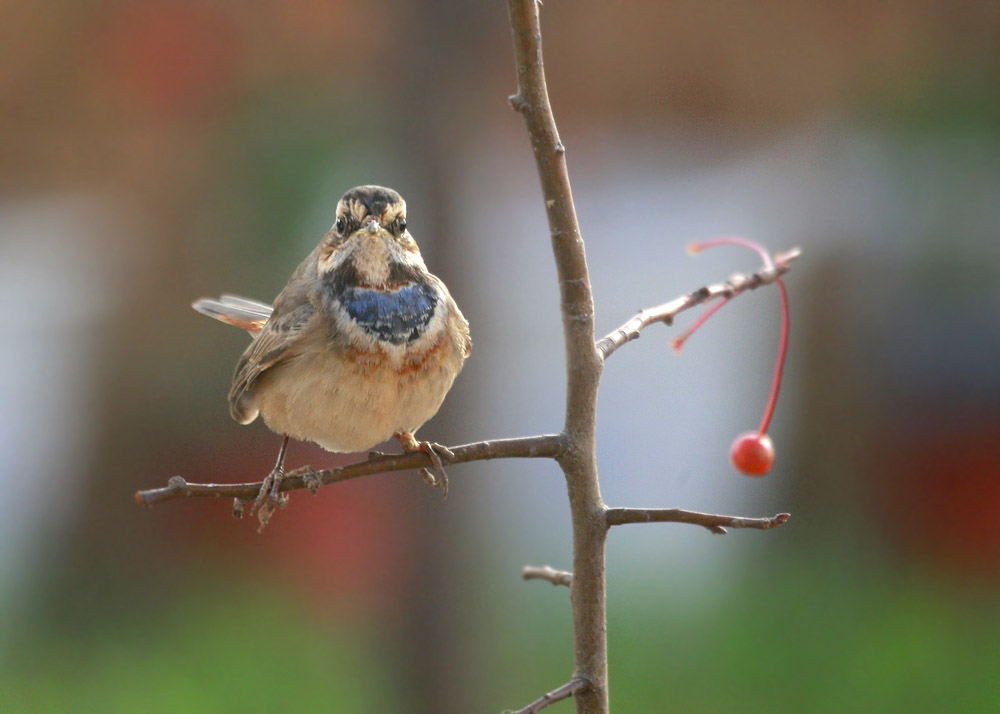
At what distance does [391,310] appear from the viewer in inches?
59.4

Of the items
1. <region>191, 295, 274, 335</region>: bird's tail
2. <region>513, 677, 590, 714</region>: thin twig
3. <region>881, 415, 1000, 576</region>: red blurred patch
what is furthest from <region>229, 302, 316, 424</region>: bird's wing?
<region>881, 415, 1000, 576</region>: red blurred patch

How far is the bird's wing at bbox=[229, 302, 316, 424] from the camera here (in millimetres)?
1554

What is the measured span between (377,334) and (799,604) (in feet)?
9.32

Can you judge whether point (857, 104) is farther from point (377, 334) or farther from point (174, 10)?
point (377, 334)

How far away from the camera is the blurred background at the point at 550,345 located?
3.77m

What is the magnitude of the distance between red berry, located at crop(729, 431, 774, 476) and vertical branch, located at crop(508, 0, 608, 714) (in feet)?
1.27

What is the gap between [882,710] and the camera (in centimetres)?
342

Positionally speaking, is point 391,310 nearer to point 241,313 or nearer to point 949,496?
point 241,313

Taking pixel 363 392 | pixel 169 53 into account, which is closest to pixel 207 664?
pixel 169 53

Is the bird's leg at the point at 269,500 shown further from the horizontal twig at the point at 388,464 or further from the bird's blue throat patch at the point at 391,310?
the bird's blue throat patch at the point at 391,310

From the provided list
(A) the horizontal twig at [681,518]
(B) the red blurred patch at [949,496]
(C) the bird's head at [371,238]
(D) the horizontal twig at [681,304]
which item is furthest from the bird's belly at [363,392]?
(B) the red blurred patch at [949,496]

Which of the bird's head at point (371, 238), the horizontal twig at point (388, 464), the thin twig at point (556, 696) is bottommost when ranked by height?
the thin twig at point (556, 696)

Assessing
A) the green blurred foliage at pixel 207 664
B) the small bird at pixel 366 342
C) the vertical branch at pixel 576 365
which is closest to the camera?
the vertical branch at pixel 576 365

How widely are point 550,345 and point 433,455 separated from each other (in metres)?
3.15
